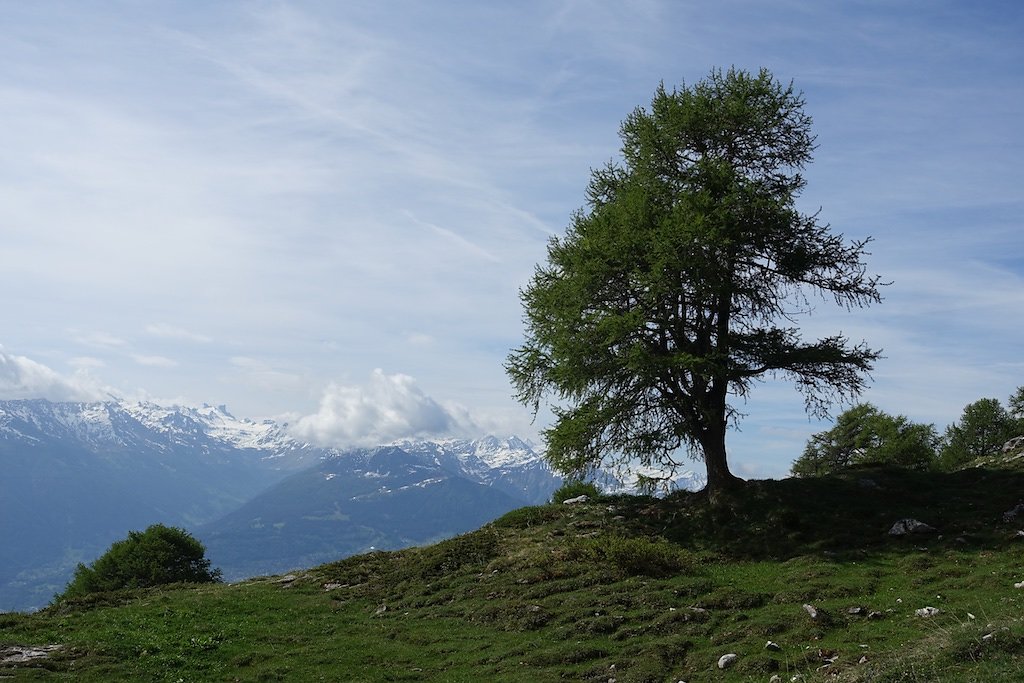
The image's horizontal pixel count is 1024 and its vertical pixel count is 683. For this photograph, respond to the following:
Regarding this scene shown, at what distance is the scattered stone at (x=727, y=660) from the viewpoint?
15.7 metres

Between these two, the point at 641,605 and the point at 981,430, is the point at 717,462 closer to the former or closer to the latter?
the point at 641,605

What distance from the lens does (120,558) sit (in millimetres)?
50031

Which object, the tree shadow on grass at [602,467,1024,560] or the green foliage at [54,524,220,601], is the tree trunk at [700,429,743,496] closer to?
the tree shadow on grass at [602,467,1024,560]

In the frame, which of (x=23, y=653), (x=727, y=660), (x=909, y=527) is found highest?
(x=23, y=653)

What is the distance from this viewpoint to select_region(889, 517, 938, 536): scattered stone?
26.0 m

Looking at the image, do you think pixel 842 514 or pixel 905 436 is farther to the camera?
pixel 905 436

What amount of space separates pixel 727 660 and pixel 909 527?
47.4ft

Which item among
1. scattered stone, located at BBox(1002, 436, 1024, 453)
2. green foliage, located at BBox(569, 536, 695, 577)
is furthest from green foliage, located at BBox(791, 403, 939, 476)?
green foliage, located at BBox(569, 536, 695, 577)

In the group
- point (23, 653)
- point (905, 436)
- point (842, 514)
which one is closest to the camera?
point (23, 653)

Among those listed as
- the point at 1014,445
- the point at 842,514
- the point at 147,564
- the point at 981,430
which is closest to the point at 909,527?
the point at 842,514

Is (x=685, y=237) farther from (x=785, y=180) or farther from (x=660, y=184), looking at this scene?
(x=785, y=180)

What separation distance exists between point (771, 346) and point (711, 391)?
3.40 metres

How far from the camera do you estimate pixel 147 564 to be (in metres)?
49.0

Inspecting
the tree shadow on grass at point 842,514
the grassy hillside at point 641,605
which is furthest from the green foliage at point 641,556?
the tree shadow on grass at point 842,514
